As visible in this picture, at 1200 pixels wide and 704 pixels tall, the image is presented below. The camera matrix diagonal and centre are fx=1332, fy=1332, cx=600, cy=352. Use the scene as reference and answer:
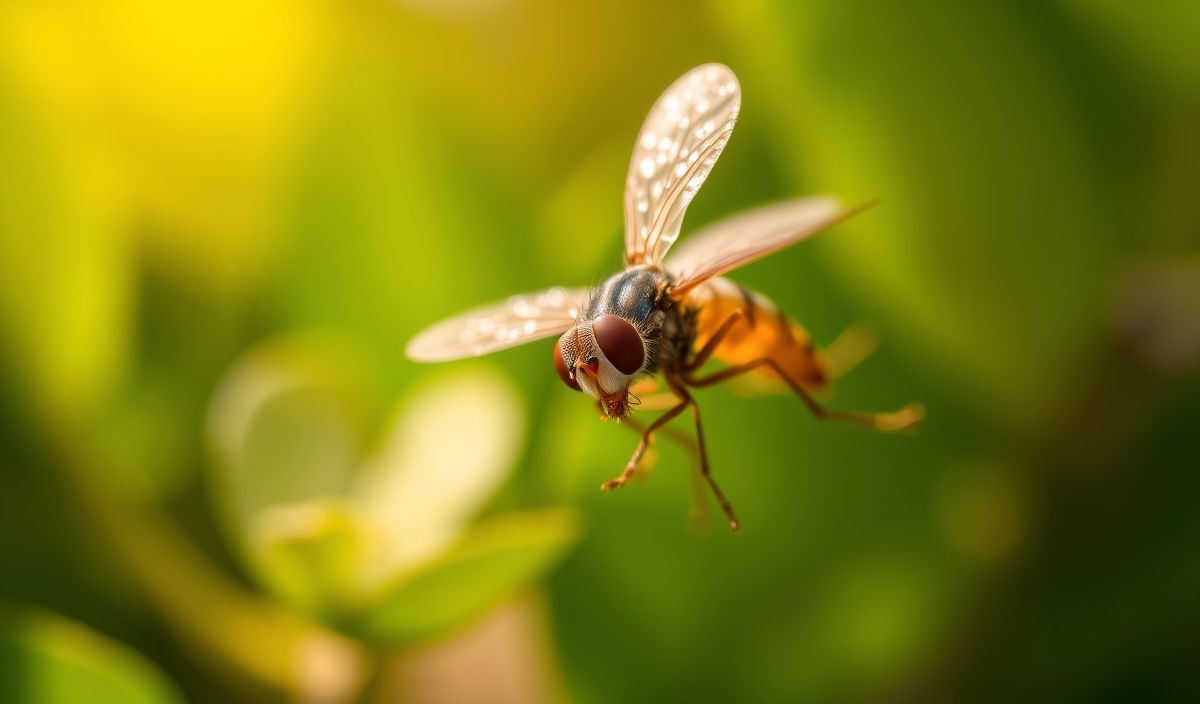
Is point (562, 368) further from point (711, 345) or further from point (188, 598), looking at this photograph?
point (188, 598)

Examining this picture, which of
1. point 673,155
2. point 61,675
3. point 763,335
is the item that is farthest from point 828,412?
point 61,675

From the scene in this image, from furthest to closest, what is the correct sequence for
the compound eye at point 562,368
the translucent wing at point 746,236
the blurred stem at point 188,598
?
the blurred stem at point 188,598
the compound eye at point 562,368
the translucent wing at point 746,236

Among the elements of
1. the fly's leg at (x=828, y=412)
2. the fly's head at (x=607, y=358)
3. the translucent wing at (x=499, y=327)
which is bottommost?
the fly's leg at (x=828, y=412)

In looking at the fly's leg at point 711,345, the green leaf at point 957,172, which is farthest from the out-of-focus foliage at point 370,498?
the green leaf at point 957,172

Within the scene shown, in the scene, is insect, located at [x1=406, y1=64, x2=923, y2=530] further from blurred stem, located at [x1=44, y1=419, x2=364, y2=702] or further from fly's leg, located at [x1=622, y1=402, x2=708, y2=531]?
blurred stem, located at [x1=44, y1=419, x2=364, y2=702]

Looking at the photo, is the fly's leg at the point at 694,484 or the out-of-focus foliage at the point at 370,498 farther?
the fly's leg at the point at 694,484

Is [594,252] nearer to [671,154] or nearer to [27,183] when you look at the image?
[671,154]

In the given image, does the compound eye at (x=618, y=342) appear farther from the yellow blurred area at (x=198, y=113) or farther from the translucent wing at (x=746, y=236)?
the yellow blurred area at (x=198, y=113)
